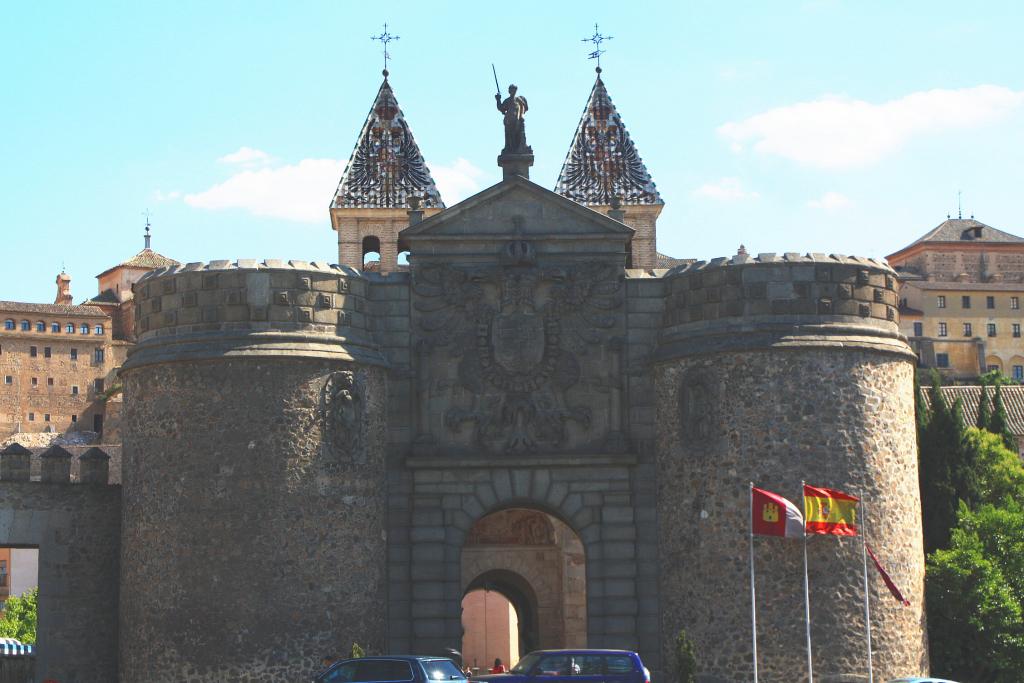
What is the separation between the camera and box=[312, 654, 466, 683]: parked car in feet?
82.7

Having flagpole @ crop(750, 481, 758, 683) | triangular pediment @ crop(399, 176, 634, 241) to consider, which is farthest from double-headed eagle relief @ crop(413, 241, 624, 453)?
flagpole @ crop(750, 481, 758, 683)

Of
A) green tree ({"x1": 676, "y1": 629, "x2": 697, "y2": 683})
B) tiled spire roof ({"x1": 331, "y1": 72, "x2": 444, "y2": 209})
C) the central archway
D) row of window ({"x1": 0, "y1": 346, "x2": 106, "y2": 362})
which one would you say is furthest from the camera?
row of window ({"x1": 0, "y1": 346, "x2": 106, "y2": 362})

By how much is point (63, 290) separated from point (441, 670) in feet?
377

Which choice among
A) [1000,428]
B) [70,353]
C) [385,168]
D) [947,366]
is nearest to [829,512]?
[1000,428]

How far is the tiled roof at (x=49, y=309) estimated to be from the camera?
125000 millimetres

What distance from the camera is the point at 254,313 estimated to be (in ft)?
106

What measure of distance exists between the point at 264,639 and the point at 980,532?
59.0 feet

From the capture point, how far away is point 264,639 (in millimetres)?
30906

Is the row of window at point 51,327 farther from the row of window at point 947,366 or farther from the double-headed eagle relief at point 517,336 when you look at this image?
the double-headed eagle relief at point 517,336

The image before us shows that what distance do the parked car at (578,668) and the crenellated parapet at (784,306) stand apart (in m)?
7.79

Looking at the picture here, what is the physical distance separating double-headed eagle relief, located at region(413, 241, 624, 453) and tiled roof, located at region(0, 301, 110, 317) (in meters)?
97.1

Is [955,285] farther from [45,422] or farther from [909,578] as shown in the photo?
[909,578]

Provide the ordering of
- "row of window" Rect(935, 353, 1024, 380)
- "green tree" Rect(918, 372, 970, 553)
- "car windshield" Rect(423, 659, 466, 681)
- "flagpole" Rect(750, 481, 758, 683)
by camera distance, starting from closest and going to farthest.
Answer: "car windshield" Rect(423, 659, 466, 681)
"flagpole" Rect(750, 481, 758, 683)
"green tree" Rect(918, 372, 970, 553)
"row of window" Rect(935, 353, 1024, 380)

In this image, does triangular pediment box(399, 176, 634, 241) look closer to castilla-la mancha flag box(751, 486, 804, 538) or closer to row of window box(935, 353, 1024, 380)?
castilla-la mancha flag box(751, 486, 804, 538)
